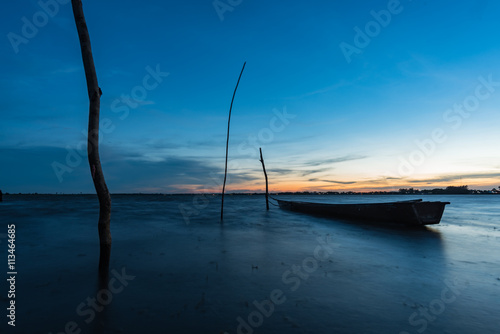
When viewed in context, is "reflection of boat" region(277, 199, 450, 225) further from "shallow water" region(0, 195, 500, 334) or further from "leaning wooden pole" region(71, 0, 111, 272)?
"leaning wooden pole" region(71, 0, 111, 272)

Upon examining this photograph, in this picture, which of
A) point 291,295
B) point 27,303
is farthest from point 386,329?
point 27,303

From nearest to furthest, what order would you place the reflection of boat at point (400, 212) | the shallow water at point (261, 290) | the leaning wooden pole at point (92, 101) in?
the shallow water at point (261, 290) < the leaning wooden pole at point (92, 101) < the reflection of boat at point (400, 212)

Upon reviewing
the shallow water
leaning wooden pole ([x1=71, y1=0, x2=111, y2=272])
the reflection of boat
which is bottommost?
the shallow water

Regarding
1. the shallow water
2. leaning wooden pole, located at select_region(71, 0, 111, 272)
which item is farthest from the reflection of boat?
leaning wooden pole, located at select_region(71, 0, 111, 272)

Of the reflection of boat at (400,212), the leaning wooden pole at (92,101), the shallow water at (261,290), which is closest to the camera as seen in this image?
the shallow water at (261,290)

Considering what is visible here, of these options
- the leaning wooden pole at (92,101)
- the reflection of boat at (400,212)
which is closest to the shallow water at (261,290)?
the leaning wooden pole at (92,101)

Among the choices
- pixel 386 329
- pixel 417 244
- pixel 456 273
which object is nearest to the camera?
pixel 386 329

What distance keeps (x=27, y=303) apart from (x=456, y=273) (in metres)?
9.24

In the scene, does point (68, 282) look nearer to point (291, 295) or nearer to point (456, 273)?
point (291, 295)

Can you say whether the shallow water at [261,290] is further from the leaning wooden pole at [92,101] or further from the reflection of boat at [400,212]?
the reflection of boat at [400,212]

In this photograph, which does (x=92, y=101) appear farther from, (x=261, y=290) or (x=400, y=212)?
(x=400, y=212)

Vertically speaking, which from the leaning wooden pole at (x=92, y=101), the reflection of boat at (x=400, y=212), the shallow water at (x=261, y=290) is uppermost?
the leaning wooden pole at (x=92, y=101)

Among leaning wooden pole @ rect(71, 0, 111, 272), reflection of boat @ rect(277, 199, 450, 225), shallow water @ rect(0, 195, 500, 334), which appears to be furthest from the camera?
reflection of boat @ rect(277, 199, 450, 225)

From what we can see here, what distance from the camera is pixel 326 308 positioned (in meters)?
4.21
